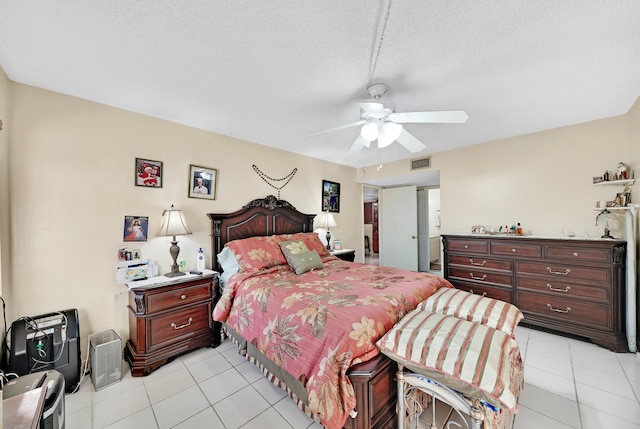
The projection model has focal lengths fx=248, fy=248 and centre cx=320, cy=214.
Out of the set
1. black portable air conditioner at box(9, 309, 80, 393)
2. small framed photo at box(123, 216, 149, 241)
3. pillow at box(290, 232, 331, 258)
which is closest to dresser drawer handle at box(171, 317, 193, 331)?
black portable air conditioner at box(9, 309, 80, 393)

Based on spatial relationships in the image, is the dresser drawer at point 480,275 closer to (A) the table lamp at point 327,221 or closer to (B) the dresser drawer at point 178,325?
(A) the table lamp at point 327,221

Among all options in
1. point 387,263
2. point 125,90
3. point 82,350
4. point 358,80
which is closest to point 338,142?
point 358,80

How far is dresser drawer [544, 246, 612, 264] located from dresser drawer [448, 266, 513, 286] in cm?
51

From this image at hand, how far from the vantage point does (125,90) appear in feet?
7.02

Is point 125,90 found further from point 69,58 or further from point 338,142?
point 338,142

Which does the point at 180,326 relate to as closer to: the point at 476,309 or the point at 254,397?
the point at 254,397

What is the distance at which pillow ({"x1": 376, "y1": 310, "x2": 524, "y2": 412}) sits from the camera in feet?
3.82

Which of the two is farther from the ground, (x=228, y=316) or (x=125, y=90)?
(x=125, y=90)

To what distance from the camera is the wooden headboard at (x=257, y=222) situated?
305cm

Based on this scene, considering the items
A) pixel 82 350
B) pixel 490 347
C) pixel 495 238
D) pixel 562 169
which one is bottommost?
pixel 82 350

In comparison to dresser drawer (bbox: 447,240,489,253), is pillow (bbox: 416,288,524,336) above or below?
below

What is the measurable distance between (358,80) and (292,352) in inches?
82.0

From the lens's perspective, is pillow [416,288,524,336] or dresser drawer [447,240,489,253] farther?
dresser drawer [447,240,489,253]

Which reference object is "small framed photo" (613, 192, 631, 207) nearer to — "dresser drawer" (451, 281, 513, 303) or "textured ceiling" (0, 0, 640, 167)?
"textured ceiling" (0, 0, 640, 167)
